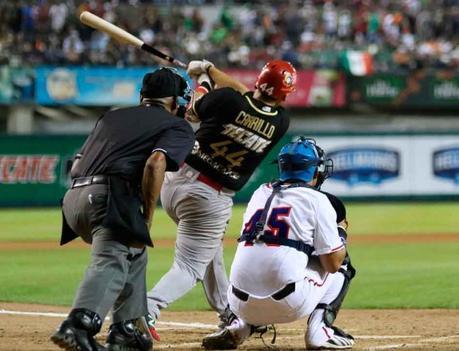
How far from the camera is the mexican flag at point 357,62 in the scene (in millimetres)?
28953

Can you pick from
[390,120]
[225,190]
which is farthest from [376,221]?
[225,190]

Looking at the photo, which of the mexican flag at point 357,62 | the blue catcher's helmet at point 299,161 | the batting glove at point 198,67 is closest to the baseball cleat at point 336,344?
the blue catcher's helmet at point 299,161

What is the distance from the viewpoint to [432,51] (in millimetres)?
29906

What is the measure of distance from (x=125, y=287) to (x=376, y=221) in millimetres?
14231

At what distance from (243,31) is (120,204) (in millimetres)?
24492

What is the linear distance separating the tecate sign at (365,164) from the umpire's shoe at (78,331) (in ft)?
62.0

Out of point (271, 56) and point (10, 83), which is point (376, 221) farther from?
point (10, 83)

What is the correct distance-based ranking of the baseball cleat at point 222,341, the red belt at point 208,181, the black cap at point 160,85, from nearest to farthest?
the black cap at point 160,85 < the baseball cleat at point 222,341 < the red belt at point 208,181

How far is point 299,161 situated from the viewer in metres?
6.37

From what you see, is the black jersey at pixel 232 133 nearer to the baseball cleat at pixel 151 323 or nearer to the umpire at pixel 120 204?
the umpire at pixel 120 204

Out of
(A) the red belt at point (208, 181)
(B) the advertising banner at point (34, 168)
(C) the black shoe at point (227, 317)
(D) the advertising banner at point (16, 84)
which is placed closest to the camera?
(C) the black shoe at point (227, 317)

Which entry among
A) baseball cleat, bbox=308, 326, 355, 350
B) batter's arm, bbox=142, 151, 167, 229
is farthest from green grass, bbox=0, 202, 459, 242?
batter's arm, bbox=142, 151, 167, 229

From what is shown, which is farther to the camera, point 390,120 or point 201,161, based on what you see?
point 390,120

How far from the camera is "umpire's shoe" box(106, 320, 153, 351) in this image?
6.20 m
